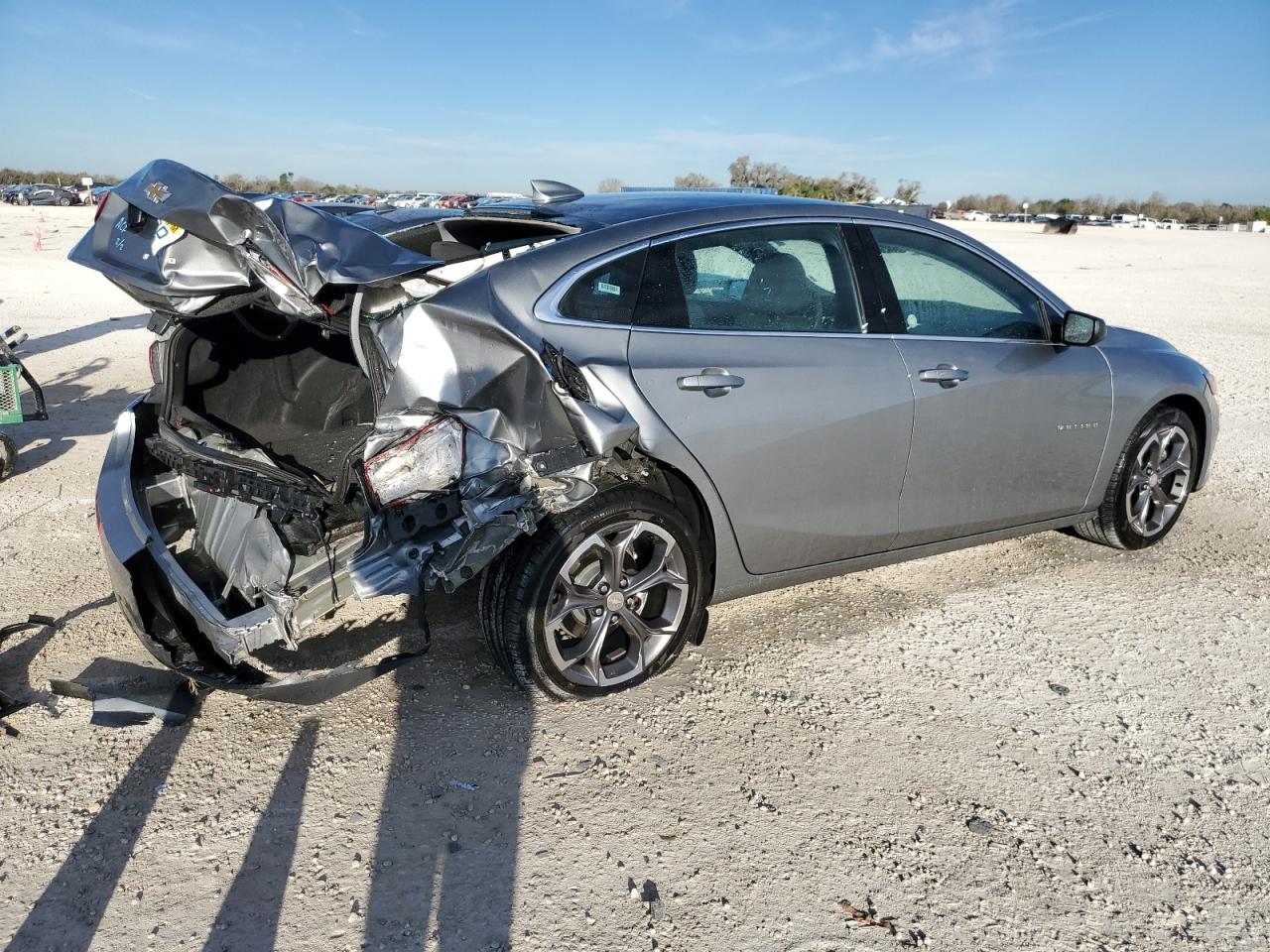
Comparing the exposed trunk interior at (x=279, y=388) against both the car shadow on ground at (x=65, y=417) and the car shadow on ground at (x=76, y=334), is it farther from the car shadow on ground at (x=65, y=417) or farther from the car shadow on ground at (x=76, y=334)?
the car shadow on ground at (x=76, y=334)

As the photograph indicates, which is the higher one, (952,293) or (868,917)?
(952,293)

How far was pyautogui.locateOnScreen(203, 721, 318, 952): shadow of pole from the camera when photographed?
2.33 metres

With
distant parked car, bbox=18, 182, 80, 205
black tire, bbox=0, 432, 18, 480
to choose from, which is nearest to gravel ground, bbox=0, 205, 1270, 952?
black tire, bbox=0, 432, 18, 480

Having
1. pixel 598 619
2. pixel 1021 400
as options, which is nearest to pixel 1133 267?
pixel 1021 400

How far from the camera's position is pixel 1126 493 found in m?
4.70

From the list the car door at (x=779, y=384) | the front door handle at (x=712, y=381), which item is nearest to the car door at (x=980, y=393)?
the car door at (x=779, y=384)

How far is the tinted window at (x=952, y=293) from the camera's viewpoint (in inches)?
152

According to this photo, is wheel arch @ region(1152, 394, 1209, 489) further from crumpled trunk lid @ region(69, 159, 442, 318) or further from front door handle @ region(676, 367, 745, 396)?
crumpled trunk lid @ region(69, 159, 442, 318)

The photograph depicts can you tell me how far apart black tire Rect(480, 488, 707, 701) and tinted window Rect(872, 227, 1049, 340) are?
4.68 feet

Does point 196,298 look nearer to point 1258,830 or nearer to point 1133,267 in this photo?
point 1258,830

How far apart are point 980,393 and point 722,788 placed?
205 cm

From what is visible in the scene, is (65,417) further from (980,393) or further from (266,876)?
(980,393)

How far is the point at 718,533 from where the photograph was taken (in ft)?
11.4

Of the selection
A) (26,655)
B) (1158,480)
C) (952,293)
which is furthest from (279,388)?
(1158,480)
